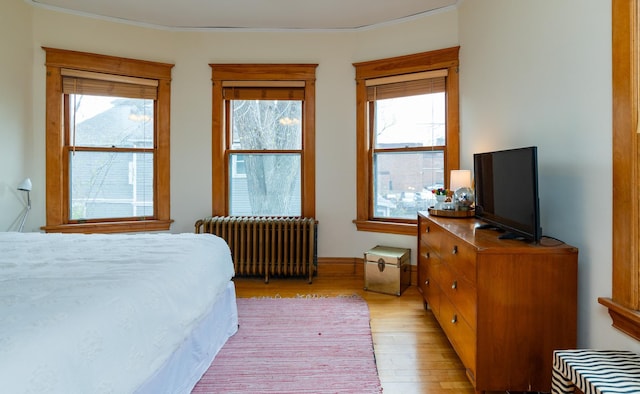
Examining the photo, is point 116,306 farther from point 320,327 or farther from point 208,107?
point 208,107

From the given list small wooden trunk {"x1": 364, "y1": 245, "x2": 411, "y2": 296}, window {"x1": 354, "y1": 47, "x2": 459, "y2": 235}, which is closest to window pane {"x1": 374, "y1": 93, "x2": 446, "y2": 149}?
window {"x1": 354, "y1": 47, "x2": 459, "y2": 235}

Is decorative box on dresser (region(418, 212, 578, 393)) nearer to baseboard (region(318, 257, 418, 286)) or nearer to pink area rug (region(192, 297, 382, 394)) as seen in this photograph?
pink area rug (region(192, 297, 382, 394))

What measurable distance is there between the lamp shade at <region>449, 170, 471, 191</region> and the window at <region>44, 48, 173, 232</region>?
3132 mm

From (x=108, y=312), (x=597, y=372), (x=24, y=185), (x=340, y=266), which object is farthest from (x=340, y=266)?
(x=24, y=185)

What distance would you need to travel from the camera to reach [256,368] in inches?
82.6

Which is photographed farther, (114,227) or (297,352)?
(114,227)

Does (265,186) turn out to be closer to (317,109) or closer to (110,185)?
(317,109)

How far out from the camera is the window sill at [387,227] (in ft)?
12.1

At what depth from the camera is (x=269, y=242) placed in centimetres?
380

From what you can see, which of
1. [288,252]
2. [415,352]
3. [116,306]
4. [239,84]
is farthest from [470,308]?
[239,84]

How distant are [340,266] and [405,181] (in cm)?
126

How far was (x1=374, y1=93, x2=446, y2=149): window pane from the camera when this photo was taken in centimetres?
361

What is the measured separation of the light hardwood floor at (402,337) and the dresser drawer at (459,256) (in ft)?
2.09

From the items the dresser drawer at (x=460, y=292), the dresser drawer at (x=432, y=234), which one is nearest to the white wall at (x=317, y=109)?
the dresser drawer at (x=432, y=234)
